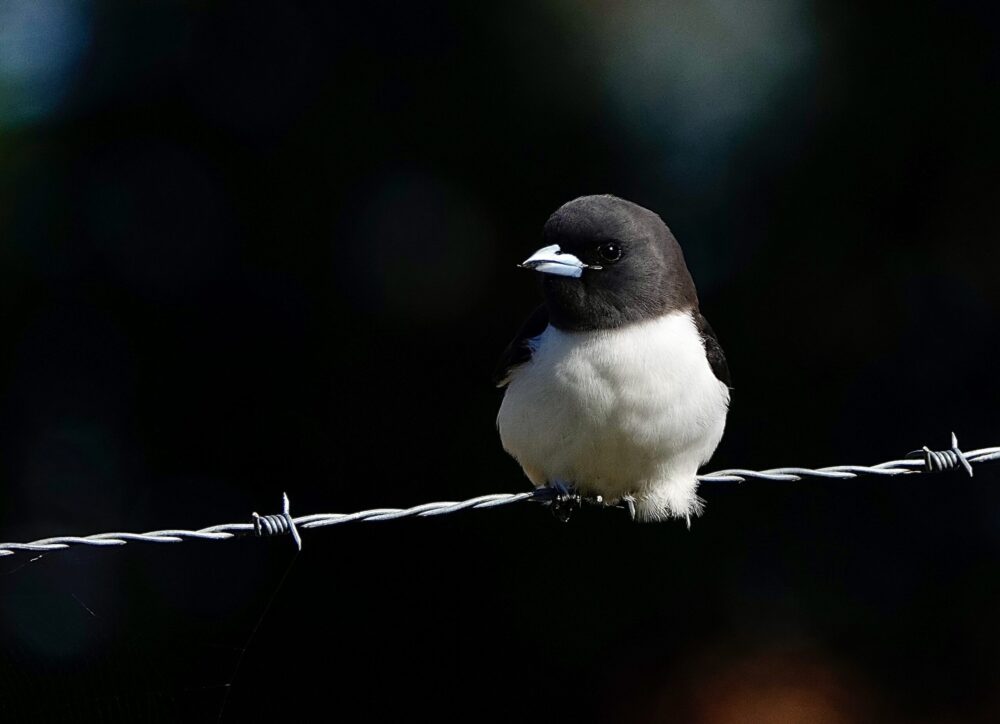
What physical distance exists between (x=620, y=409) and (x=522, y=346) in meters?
0.50

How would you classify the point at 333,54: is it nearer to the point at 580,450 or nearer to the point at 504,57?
the point at 504,57

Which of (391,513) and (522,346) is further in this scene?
(522,346)

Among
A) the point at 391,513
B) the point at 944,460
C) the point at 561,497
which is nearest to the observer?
the point at 391,513

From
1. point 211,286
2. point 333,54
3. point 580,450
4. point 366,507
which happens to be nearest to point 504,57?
point 333,54

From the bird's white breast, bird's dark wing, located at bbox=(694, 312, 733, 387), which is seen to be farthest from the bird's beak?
bird's dark wing, located at bbox=(694, 312, 733, 387)

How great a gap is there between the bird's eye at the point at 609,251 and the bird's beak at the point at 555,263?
7 centimetres

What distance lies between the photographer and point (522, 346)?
418 cm

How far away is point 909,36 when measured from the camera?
6.01 m

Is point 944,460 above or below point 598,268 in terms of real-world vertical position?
below

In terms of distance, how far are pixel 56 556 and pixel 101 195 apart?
64.7 inches

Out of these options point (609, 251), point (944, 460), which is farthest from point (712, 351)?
point (944, 460)

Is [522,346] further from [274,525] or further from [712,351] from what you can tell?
[274,525]

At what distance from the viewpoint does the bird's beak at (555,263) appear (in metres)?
3.90

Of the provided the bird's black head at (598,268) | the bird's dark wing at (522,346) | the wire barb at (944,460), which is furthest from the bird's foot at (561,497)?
the wire barb at (944,460)
